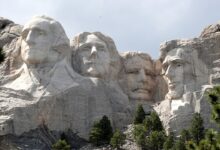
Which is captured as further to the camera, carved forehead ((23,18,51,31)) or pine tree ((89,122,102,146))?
carved forehead ((23,18,51,31))

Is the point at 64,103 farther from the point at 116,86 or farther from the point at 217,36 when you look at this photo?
the point at 217,36

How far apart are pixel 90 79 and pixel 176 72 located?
9.40 ft

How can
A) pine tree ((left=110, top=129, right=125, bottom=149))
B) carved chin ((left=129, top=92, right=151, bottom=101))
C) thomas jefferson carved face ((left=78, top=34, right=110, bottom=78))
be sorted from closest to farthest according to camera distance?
pine tree ((left=110, top=129, right=125, bottom=149)) < thomas jefferson carved face ((left=78, top=34, right=110, bottom=78)) < carved chin ((left=129, top=92, right=151, bottom=101))

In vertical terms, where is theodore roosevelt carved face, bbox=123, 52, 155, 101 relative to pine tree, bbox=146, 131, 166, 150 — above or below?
above

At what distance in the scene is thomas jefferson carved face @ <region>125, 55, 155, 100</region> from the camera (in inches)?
1235

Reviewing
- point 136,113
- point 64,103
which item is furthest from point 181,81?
point 64,103

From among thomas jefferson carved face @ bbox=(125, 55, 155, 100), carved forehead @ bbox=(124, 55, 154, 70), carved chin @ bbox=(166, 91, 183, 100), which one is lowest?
carved chin @ bbox=(166, 91, 183, 100)

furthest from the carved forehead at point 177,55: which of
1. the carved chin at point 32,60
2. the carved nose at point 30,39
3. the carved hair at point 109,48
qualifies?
the carved nose at point 30,39

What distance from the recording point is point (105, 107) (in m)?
29.5

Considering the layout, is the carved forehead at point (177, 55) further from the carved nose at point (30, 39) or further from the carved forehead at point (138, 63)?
the carved nose at point (30, 39)

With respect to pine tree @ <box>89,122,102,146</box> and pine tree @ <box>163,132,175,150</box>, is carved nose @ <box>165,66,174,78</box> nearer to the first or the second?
pine tree @ <box>89,122,102,146</box>

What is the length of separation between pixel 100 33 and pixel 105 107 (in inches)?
118

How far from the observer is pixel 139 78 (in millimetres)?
31422

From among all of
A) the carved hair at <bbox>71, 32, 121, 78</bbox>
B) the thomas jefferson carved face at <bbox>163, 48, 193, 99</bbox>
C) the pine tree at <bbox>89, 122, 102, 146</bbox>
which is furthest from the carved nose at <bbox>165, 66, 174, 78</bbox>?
the pine tree at <bbox>89, 122, 102, 146</bbox>
